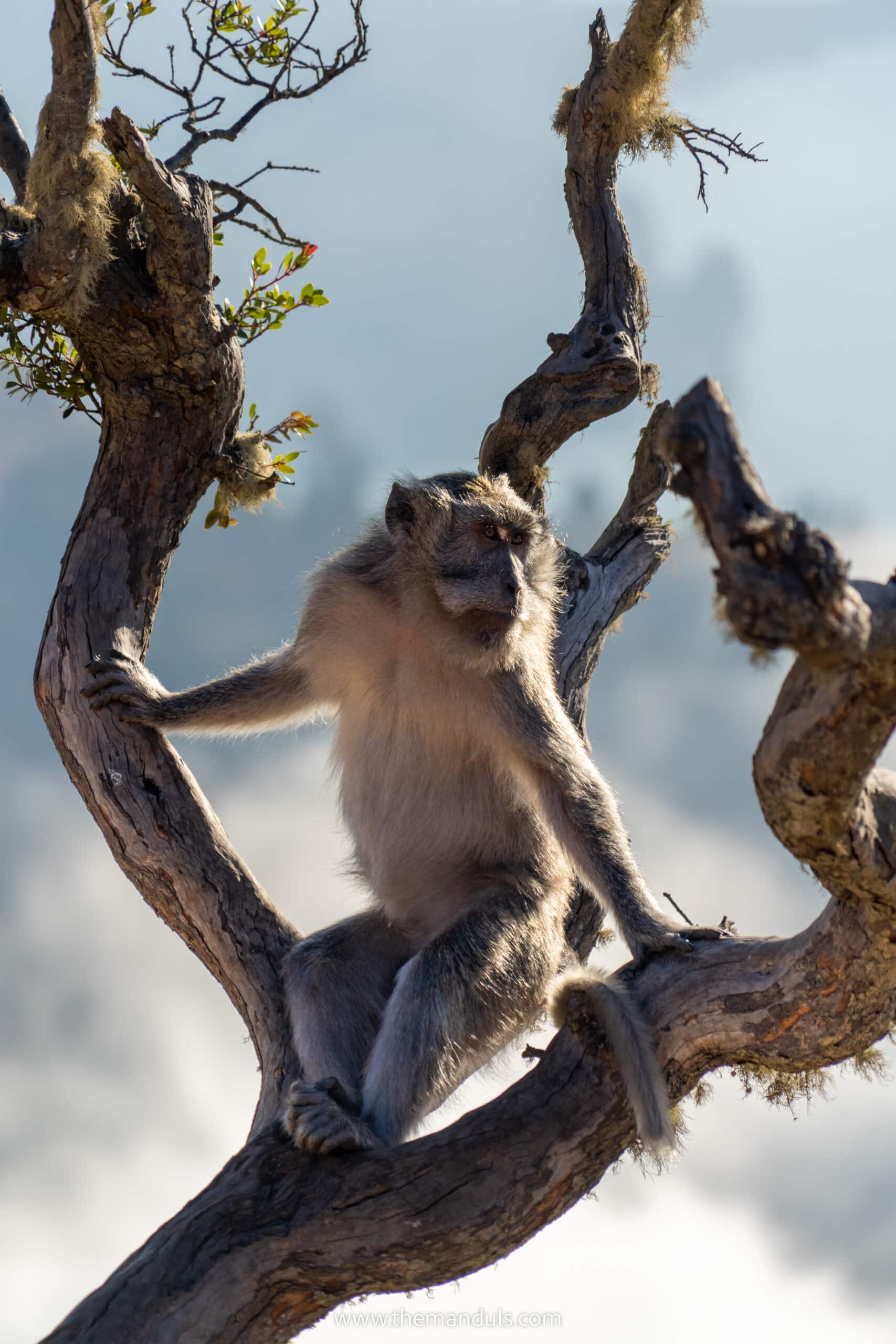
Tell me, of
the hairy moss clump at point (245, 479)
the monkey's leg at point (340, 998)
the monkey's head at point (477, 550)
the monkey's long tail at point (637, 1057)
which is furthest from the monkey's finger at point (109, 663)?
the monkey's long tail at point (637, 1057)

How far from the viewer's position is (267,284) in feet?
20.7

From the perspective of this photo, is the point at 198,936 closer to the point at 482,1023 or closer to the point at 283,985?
the point at 283,985

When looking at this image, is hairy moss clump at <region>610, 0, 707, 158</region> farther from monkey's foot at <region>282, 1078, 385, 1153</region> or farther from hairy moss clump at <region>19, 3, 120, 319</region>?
monkey's foot at <region>282, 1078, 385, 1153</region>

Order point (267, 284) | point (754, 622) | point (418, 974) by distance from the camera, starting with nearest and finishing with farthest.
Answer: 1. point (754, 622)
2. point (418, 974)
3. point (267, 284)

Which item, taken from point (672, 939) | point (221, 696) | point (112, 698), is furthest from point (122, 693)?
point (672, 939)

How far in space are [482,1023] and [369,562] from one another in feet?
6.49

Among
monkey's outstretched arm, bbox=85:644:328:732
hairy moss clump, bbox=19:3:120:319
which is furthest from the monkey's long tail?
hairy moss clump, bbox=19:3:120:319

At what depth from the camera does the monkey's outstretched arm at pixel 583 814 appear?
14.9ft

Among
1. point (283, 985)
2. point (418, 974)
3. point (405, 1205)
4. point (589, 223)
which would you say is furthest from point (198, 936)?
point (589, 223)

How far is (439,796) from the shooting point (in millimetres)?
5152

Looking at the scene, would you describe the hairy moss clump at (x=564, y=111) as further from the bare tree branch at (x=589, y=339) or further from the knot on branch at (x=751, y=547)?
the knot on branch at (x=751, y=547)

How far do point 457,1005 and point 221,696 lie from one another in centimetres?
188

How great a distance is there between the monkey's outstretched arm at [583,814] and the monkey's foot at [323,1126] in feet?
3.79

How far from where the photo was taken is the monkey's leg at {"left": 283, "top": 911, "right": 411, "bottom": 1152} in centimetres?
470
